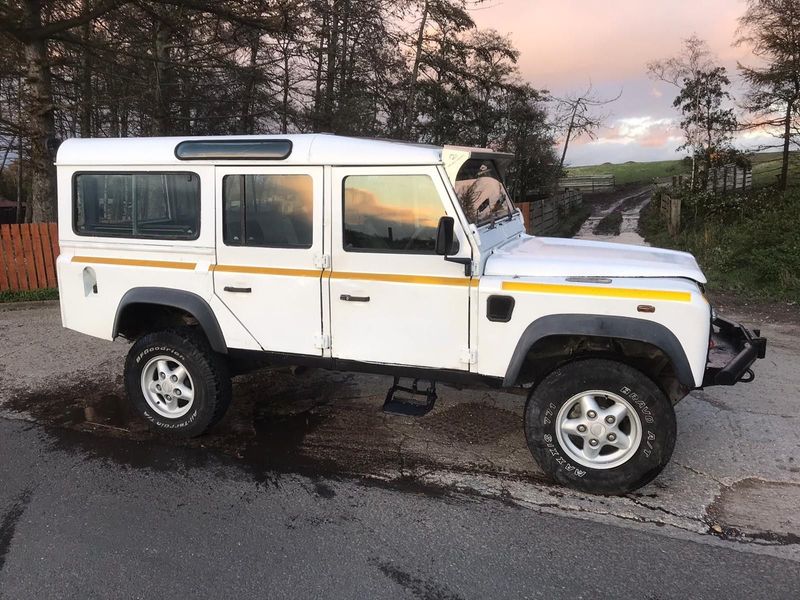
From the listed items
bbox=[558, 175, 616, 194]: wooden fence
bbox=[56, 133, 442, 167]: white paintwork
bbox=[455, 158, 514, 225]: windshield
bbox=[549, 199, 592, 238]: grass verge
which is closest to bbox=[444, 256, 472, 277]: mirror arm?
bbox=[455, 158, 514, 225]: windshield

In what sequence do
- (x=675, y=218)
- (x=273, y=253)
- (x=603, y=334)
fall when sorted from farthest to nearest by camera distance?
(x=675, y=218), (x=273, y=253), (x=603, y=334)

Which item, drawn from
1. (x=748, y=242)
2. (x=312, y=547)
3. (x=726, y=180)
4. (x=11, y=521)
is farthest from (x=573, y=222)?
(x=11, y=521)

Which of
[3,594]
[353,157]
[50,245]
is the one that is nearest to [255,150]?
[353,157]

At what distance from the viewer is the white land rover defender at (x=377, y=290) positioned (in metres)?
3.59

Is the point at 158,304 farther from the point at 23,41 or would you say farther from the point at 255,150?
the point at 23,41

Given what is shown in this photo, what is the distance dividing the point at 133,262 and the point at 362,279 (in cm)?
189

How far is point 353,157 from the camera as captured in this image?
3.94 metres

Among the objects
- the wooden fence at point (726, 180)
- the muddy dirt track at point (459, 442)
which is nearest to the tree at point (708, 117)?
the wooden fence at point (726, 180)

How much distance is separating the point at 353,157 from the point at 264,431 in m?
2.29

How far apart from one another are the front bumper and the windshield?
170 cm

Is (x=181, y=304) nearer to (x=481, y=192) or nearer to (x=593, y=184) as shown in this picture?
(x=481, y=192)

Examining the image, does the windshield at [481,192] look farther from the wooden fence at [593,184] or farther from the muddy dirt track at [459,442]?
the wooden fence at [593,184]

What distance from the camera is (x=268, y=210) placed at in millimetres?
4195

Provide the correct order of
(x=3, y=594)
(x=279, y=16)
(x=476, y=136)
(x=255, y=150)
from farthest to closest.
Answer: (x=476, y=136), (x=279, y=16), (x=255, y=150), (x=3, y=594)
